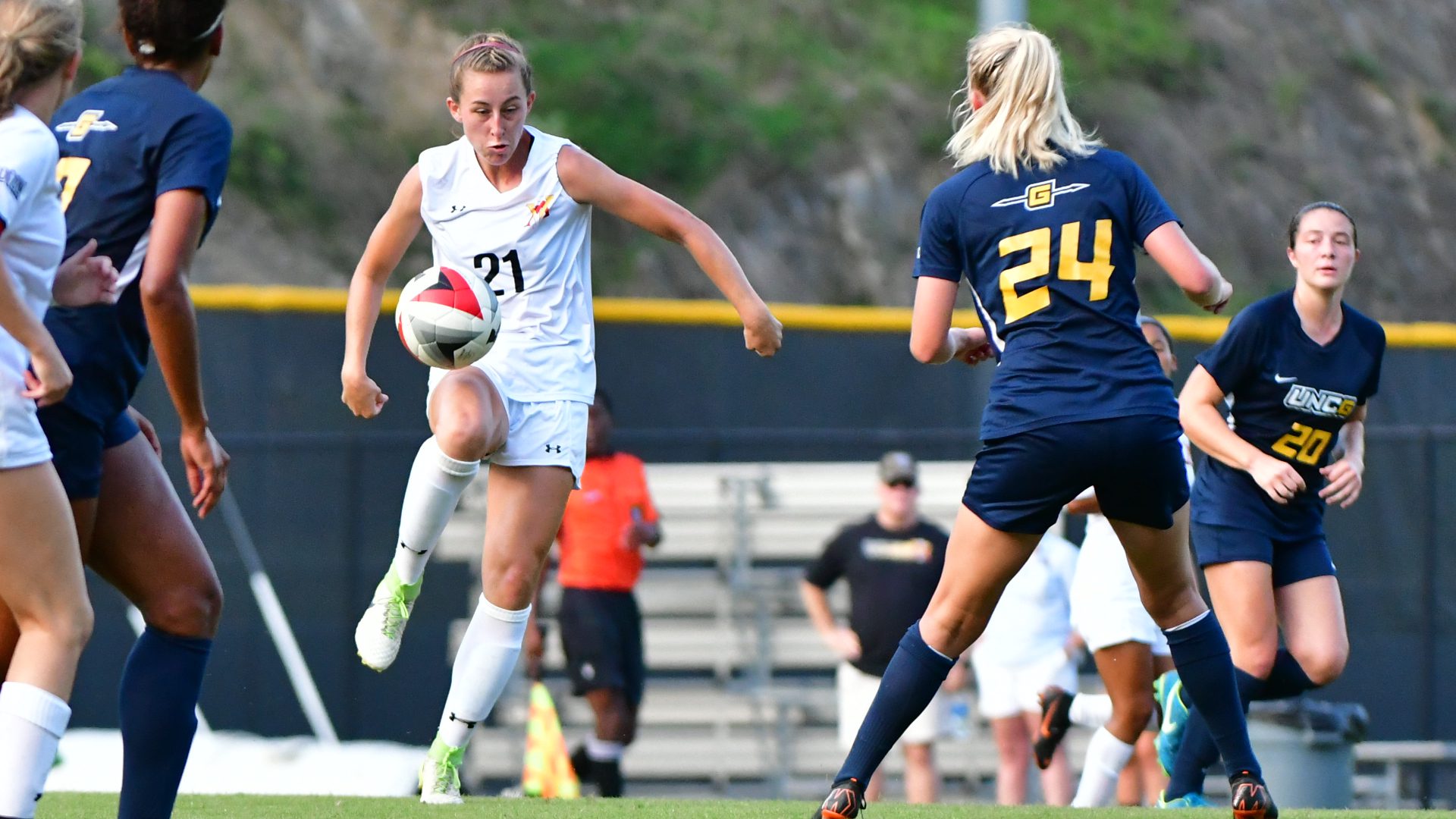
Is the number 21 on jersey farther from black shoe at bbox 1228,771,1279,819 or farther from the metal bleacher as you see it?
the metal bleacher

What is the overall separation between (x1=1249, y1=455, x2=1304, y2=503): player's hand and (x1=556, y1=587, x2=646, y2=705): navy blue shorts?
4.97m

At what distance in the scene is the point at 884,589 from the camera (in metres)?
9.74

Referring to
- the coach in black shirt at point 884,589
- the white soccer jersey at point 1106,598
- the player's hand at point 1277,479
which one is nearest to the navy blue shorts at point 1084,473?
the player's hand at point 1277,479

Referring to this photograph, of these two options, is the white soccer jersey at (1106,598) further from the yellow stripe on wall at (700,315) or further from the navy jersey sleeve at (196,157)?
the navy jersey sleeve at (196,157)

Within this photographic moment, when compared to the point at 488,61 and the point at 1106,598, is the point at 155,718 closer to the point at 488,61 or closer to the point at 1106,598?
the point at 488,61

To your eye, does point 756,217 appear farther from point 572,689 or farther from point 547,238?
point 547,238

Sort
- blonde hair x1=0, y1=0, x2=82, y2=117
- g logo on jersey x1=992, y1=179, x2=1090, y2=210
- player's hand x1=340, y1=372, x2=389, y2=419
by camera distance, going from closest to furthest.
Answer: blonde hair x1=0, y1=0, x2=82, y2=117 < g logo on jersey x1=992, y1=179, x2=1090, y2=210 < player's hand x1=340, y1=372, x2=389, y2=419

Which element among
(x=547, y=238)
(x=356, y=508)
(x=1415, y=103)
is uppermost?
(x=1415, y=103)

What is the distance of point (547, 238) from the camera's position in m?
5.19

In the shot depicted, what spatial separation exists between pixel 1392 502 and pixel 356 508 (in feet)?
22.6

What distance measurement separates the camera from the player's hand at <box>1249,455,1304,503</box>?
17.9 feet

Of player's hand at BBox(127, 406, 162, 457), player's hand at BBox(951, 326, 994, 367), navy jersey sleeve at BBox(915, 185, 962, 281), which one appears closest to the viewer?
player's hand at BBox(127, 406, 162, 457)

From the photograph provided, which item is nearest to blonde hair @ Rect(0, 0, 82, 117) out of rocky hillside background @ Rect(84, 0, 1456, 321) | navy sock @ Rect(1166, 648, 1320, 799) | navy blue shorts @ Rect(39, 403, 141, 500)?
navy blue shorts @ Rect(39, 403, 141, 500)

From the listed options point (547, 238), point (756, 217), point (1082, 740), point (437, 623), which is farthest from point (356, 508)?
point (756, 217)
